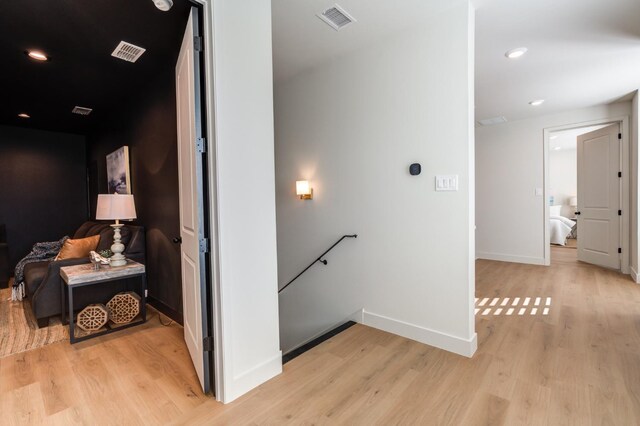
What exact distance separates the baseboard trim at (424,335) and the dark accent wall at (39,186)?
19.1 ft

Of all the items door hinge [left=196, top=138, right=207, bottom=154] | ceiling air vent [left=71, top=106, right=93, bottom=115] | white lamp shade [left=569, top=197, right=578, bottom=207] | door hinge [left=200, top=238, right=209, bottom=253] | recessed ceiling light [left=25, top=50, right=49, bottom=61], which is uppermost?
ceiling air vent [left=71, top=106, right=93, bottom=115]

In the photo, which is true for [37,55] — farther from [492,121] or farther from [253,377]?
[492,121]

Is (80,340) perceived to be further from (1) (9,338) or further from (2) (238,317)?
(2) (238,317)

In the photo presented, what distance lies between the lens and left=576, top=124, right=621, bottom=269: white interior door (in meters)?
4.76

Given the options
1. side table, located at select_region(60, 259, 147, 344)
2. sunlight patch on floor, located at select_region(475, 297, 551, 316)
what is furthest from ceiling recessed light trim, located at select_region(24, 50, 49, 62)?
sunlight patch on floor, located at select_region(475, 297, 551, 316)

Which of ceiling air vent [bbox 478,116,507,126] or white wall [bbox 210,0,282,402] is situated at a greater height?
ceiling air vent [bbox 478,116,507,126]

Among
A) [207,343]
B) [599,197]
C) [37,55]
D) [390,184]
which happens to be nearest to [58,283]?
[37,55]

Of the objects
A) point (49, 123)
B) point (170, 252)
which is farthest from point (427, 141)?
point (49, 123)

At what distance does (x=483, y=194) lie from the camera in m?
5.90

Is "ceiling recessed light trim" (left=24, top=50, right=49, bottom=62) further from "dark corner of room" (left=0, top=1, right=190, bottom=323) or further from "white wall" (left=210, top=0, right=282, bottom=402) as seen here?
"white wall" (left=210, top=0, right=282, bottom=402)

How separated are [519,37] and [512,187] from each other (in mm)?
3479

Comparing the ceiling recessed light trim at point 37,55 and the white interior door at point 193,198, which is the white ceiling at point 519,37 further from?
the ceiling recessed light trim at point 37,55

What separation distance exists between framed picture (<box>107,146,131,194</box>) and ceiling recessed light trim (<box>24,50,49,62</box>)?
4.07 feet

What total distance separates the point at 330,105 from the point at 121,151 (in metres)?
2.82
